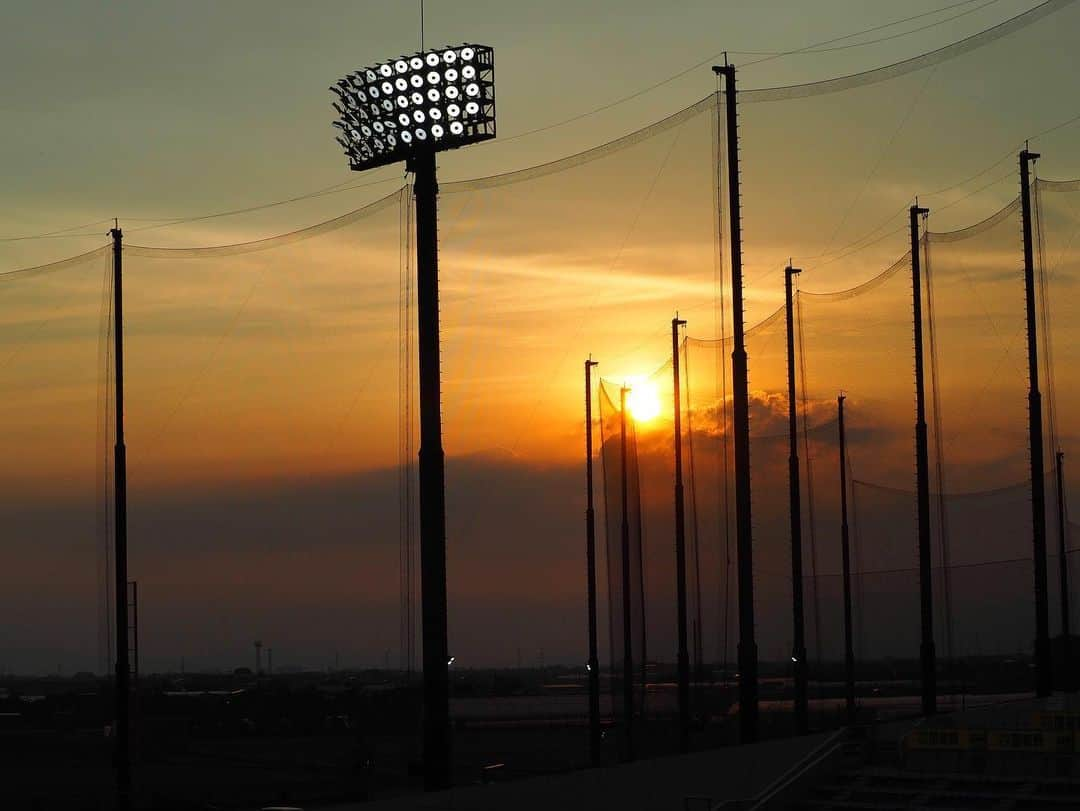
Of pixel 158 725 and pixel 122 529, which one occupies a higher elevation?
pixel 122 529

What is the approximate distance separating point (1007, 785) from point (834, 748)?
11.4 feet

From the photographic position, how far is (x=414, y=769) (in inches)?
1143

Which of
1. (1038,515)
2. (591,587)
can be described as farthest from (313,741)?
(1038,515)

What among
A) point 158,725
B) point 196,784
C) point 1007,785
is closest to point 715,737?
point 196,784

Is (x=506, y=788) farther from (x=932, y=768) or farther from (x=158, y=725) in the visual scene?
(x=158, y=725)

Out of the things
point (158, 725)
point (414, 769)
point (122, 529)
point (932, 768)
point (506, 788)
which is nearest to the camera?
point (506, 788)

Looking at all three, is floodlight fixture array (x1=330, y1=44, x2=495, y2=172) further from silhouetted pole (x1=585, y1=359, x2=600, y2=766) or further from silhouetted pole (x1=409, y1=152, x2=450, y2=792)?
silhouetted pole (x1=585, y1=359, x2=600, y2=766)

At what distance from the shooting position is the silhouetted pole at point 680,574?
148 feet

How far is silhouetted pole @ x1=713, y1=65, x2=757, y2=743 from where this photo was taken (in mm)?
28609

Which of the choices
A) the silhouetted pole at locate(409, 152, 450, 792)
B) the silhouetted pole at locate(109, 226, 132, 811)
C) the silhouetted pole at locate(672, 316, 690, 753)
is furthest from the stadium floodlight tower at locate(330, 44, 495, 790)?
the silhouetted pole at locate(672, 316, 690, 753)

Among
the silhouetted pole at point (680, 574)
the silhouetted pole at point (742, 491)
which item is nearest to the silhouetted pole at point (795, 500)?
the silhouetted pole at point (680, 574)

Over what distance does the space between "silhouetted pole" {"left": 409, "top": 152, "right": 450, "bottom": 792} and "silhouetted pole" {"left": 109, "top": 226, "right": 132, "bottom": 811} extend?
7629mm

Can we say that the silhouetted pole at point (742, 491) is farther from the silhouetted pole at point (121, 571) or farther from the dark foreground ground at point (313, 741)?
the silhouetted pole at point (121, 571)

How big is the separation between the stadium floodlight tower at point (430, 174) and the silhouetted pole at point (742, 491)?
17.5 feet
